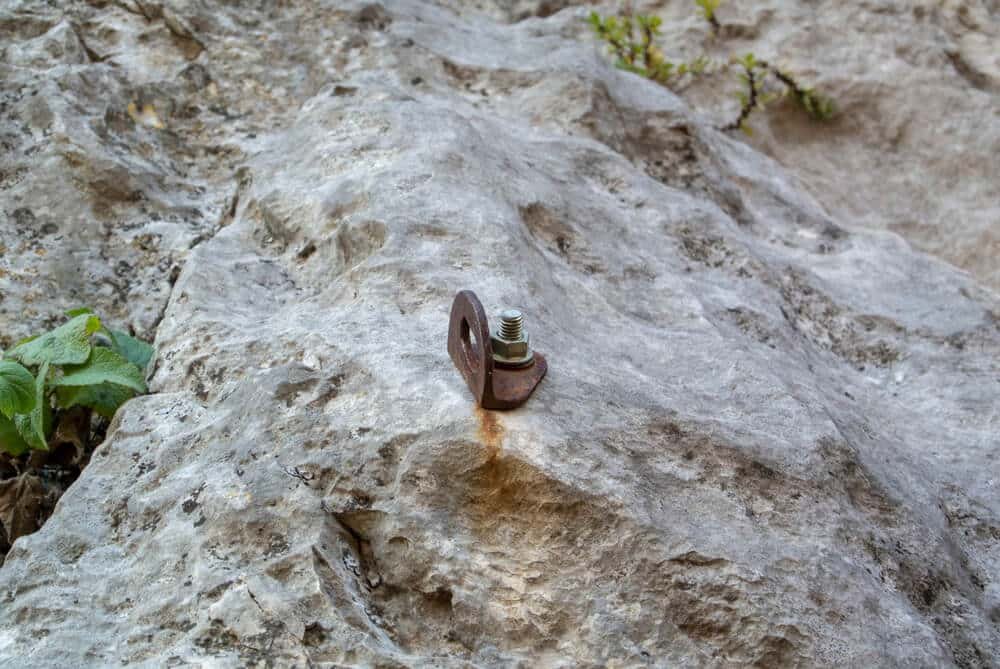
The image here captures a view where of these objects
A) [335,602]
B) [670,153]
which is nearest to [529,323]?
[335,602]

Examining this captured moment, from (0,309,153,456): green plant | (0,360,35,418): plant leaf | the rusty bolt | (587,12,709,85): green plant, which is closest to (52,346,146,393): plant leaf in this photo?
(0,309,153,456): green plant

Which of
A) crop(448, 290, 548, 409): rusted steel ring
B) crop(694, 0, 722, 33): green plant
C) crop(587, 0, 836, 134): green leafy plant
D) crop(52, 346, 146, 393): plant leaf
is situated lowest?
crop(52, 346, 146, 393): plant leaf

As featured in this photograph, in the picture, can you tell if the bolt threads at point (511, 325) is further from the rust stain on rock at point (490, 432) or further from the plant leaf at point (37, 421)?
the plant leaf at point (37, 421)

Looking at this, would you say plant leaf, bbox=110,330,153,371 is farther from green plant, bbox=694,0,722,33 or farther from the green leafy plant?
green plant, bbox=694,0,722,33

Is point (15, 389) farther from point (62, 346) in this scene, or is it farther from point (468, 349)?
point (468, 349)

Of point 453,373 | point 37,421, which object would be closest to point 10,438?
point 37,421

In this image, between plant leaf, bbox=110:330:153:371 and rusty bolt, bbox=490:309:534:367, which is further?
plant leaf, bbox=110:330:153:371

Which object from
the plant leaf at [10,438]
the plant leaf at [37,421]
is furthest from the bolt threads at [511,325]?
the plant leaf at [10,438]
